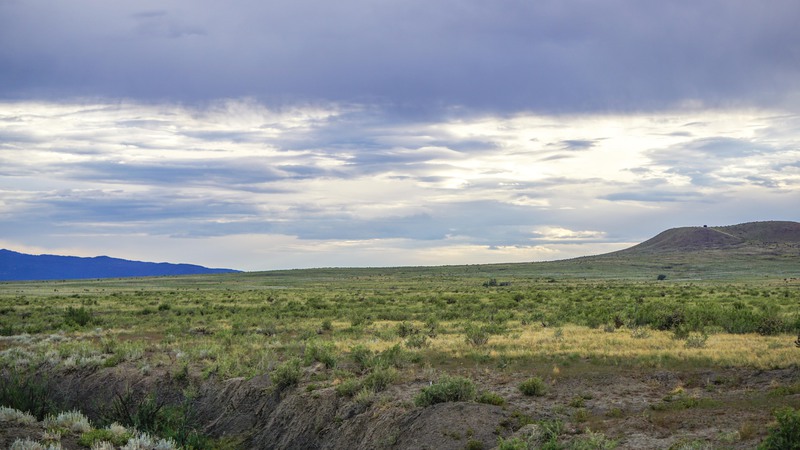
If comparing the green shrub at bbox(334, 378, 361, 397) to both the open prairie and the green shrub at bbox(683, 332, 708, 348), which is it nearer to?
the open prairie

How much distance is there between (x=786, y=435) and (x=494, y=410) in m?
6.64

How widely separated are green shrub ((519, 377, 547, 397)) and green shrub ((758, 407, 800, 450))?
6.89m

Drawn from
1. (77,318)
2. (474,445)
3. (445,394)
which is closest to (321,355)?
(445,394)

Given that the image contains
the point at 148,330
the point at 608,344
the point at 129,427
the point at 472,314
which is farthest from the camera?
the point at 472,314

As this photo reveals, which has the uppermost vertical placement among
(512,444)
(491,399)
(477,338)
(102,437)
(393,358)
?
(477,338)

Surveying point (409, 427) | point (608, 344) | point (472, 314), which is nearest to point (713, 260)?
point (472, 314)

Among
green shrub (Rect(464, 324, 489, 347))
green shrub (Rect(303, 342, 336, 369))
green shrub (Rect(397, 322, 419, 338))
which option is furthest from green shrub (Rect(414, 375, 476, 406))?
green shrub (Rect(397, 322, 419, 338))

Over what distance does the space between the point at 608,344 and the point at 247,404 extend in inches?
529

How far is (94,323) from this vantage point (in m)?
41.2

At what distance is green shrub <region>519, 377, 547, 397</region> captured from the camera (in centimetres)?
1745

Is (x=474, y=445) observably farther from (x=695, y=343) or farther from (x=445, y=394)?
(x=695, y=343)

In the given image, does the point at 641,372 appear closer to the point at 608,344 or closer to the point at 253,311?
the point at 608,344

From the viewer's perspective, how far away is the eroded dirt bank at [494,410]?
13.9 meters

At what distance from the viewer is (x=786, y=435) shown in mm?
10719
